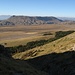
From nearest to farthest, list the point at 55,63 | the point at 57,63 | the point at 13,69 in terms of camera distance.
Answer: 1. the point at 13,69
2. the point at 57,63
3. the point at 55,63

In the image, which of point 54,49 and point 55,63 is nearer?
point 55,63

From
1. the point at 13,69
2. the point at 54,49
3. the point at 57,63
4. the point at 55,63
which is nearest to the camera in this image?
the point at 13,69

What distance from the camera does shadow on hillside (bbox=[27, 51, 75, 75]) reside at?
204 feet

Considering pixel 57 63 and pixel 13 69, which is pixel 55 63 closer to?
pixel 57 63

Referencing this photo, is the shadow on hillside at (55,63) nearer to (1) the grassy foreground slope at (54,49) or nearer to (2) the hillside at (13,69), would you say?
(1) the grassy foreground slope at (54,49)

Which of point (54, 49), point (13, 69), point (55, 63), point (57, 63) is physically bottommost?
point (54, 49)

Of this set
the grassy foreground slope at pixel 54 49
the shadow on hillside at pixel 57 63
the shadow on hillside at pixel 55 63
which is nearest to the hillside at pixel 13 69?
the shadow on hillside at pixel 55 63

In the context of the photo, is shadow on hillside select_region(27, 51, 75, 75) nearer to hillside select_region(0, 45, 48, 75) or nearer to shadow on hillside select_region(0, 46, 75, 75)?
shadow on hillside select_region(0, 46, 75, 75)

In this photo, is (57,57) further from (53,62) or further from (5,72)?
(5,72)

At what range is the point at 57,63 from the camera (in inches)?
2790

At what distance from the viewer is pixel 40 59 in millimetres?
83875

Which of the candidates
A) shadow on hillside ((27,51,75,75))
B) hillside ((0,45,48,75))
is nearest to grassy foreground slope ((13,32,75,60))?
shadow on hillside ((27,51,75,75))

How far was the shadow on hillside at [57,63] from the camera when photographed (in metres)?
62.3

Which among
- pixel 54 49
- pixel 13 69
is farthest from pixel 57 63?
pixel 13 69
